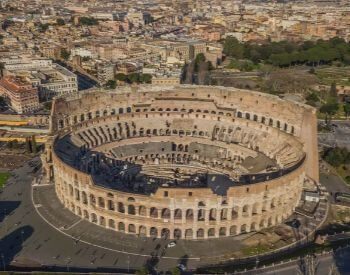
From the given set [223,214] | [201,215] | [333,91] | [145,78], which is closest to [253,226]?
[223,214]

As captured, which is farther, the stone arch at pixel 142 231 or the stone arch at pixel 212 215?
the stone arch at pixel 142 231

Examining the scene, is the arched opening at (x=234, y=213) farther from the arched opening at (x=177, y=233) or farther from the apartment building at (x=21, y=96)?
the apartment building at (x=21, y=96)

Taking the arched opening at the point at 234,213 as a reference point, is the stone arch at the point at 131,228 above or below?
below

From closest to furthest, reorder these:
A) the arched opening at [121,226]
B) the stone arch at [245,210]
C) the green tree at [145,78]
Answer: the stone arch at [245,210], the arched opening at [121,226], the green tree at [145,78]

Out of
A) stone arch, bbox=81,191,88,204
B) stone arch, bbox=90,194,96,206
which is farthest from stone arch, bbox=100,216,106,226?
stone arch, bbox=81,191,88,204

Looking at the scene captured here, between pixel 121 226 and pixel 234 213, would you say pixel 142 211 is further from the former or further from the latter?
pixel 234 213

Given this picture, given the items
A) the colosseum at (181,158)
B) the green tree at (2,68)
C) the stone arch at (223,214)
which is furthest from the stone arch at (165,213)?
the green tree at (2,68)

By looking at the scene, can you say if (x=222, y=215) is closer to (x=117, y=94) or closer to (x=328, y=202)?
(x=328, y=202)

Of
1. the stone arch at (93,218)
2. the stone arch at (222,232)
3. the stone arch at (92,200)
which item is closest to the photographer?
the stone arch at (222,232)

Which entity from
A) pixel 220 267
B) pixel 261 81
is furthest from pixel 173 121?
pixel 261 81
